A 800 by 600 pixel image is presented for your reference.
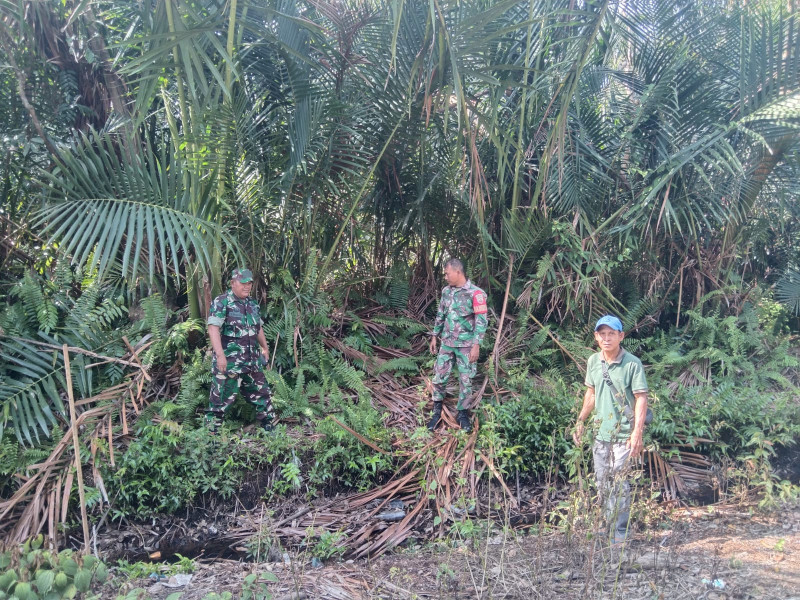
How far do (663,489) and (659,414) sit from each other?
0.65m

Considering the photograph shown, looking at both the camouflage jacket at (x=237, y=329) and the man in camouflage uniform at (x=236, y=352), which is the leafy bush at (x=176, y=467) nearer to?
the man in camouflage uniform at (x=236, y=352)

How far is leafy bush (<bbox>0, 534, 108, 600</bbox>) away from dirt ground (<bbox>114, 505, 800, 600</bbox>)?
1.41 feet

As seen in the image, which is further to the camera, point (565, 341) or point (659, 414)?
point (565, 341)

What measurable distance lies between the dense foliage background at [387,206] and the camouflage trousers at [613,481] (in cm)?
115

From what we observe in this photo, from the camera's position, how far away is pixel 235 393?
512cm

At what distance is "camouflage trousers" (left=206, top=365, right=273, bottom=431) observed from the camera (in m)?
5.02

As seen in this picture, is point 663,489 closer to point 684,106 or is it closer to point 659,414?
point 659,414

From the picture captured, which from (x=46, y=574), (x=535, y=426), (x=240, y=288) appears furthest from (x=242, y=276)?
(x=535, y=426)

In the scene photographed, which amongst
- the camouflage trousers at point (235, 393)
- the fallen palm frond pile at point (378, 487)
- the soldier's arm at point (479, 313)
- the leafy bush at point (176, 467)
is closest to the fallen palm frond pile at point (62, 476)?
the fallen palm frond pile at point (378, 487)

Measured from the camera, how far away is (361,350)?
6.39 m

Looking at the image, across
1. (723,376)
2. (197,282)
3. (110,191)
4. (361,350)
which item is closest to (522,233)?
(361,350)

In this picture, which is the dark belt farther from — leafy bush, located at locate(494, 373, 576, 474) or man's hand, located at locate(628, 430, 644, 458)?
man's hand, located at locate(628, 430, 644, 458)

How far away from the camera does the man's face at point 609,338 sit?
12.1 ft

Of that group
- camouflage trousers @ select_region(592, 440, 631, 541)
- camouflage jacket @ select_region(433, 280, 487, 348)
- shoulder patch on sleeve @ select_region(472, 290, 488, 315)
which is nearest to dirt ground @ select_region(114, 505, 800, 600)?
camouflage trousers @ select_region(592, 440, 631, 541)
